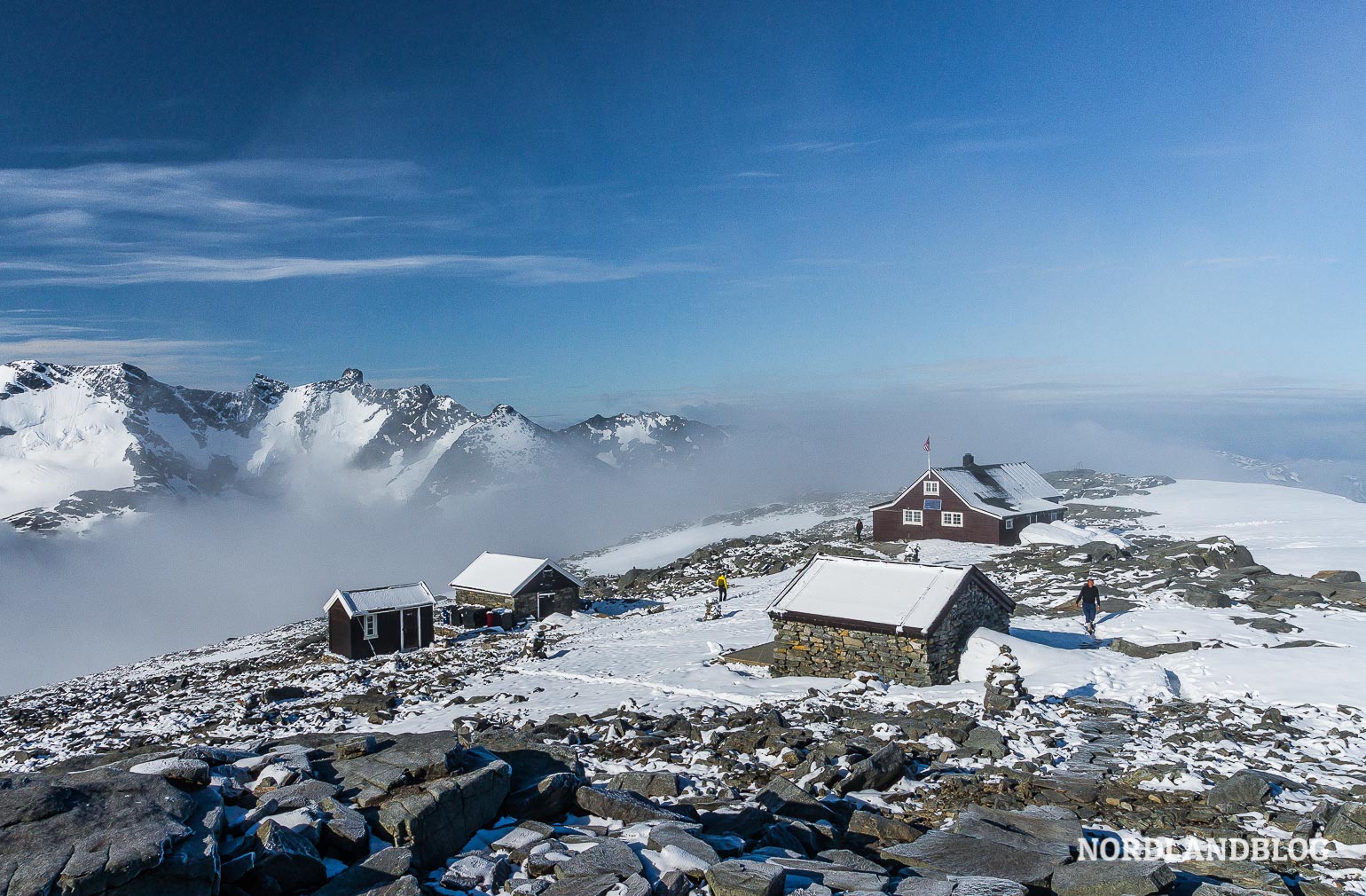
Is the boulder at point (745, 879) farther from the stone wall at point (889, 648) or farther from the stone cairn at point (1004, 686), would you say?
the stone wall at point (889, 648)

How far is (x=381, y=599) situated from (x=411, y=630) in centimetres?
233

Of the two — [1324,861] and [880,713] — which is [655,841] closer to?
[1324,861]

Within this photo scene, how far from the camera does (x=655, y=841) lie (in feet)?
30.6

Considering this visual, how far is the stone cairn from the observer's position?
61.5ft

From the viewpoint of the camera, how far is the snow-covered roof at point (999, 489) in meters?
52.2

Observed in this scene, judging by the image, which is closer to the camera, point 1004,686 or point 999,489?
point 1004,686

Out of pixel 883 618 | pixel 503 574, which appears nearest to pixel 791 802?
pixel 883 618

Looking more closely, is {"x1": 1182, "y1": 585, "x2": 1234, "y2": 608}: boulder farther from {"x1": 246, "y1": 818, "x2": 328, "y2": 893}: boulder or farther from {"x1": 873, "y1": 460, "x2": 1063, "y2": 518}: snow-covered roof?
{"x1": 246, "y1": 818, "x2": 328, "y2": 893}: boulder

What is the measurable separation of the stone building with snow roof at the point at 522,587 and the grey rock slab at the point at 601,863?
121 feet

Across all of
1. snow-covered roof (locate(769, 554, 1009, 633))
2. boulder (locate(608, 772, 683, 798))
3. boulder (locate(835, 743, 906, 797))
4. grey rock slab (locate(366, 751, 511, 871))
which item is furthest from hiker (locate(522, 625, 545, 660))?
grey rock slab (locate(366, 751, 511, 871))

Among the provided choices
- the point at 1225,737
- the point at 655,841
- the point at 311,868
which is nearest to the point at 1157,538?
the point at 1225,737

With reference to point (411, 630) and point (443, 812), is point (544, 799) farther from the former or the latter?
point (411, 630)

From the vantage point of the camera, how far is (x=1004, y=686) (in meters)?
20.1

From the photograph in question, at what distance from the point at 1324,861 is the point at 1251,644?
14.6 meters
